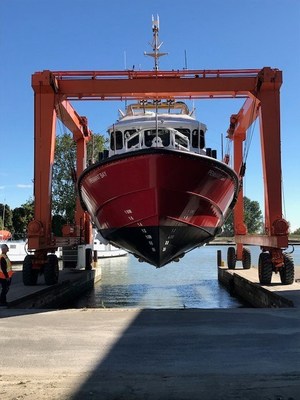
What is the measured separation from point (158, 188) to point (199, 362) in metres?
5.34

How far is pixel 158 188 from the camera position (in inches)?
402

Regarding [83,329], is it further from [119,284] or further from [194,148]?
[119,284]

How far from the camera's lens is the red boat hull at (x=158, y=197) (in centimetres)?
1020

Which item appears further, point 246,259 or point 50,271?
point 246,259

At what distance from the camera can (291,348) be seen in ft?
19.3

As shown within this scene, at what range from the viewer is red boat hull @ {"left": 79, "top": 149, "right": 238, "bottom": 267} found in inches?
401

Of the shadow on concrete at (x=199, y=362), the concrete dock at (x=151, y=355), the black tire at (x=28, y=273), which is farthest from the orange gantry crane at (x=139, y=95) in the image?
the shadow on concrete at (x=199, y=362)

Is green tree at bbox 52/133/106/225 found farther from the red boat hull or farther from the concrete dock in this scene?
the concrete dock

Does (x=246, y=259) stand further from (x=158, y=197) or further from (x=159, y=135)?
(x=158, y=197)

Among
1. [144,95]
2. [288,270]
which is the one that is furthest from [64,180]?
[288,270]

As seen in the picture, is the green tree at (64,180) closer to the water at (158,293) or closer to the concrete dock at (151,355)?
the water at (158,293)

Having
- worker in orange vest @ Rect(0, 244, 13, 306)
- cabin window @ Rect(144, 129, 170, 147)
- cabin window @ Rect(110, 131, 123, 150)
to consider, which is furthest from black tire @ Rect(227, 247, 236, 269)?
worker in orange vest @ Rect(0, 244, 13, 306)

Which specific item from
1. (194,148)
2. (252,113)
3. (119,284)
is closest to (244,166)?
(252,113)

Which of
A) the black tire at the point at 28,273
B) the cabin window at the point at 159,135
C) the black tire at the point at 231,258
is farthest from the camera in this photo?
the black tire at the point at 231,258
